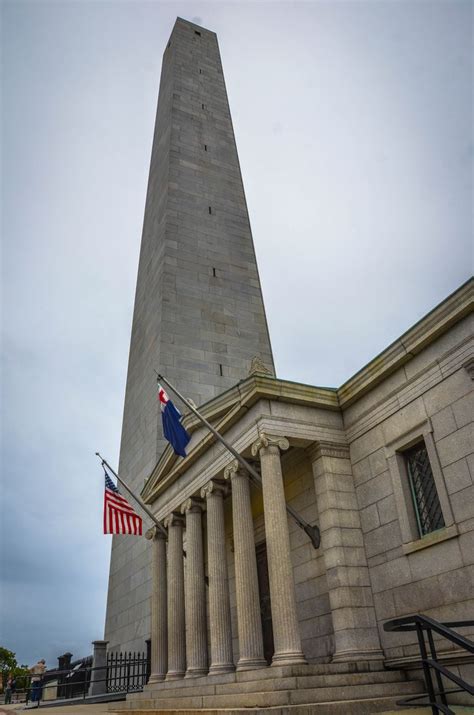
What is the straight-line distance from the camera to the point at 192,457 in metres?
16.7

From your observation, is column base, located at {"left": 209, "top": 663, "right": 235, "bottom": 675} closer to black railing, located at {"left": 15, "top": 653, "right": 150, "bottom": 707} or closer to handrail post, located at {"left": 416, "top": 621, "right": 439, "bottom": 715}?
black railing, located at {"left": 15, "top": 653, "right": 150, "bottom": 707}

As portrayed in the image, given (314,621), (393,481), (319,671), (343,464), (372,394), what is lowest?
(319,671)

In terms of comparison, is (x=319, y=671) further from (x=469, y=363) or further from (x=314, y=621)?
(x=469, y=363)

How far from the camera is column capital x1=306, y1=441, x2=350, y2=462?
13.8m

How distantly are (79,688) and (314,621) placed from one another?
15.6 m

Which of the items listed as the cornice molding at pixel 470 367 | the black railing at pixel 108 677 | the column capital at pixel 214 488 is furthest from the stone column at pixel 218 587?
the cornice molding at pixel 470 367

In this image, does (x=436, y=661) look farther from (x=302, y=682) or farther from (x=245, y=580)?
(x=245, y=580)

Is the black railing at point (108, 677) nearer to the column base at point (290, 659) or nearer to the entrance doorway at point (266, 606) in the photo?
the entrance doorway at point (266, 606)

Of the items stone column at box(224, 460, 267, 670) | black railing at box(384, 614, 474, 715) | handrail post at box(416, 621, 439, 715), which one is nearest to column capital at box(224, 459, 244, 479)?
stone column at box(224, 460, 267, 670)

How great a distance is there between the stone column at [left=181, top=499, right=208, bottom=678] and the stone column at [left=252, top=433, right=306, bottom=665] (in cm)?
407

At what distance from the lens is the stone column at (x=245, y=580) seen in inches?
484

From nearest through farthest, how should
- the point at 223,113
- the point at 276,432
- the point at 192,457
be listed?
the point at 276,432
the point at 192,457
the point at 223,113

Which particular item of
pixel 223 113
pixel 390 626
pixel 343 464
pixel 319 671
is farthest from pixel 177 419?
pixel 223 113

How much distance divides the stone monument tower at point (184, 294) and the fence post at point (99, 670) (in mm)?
1000
